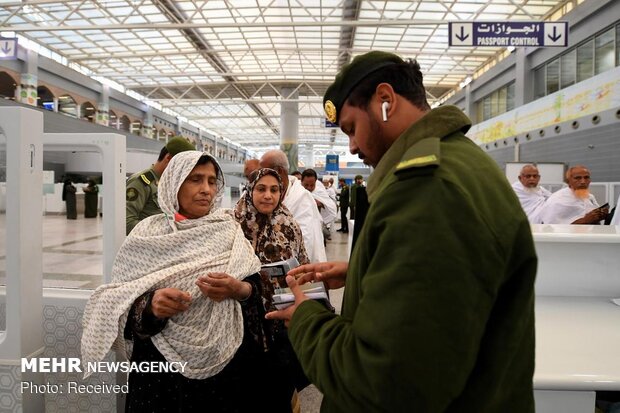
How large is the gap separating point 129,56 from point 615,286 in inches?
622

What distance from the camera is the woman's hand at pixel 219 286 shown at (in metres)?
1.57

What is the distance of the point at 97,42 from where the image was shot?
15.1m

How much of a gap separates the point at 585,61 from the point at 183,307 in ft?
38.1

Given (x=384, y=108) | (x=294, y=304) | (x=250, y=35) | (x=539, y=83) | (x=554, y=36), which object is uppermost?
(x=250, y=35)

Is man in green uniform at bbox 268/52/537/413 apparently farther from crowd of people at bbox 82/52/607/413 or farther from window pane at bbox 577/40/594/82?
window pane at bbox 577/40/594/82

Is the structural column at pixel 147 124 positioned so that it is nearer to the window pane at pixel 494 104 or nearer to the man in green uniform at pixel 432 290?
the window pane at pixel 494 104

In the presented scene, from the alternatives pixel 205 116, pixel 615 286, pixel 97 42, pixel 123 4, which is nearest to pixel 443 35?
pixel 123 4

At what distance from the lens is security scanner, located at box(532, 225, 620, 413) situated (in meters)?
1.29

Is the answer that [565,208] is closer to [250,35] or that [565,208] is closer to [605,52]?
[605,52]

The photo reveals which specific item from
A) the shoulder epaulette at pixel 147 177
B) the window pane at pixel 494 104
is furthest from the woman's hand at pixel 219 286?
the window pane at pixel 494 104

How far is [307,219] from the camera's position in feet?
10.2

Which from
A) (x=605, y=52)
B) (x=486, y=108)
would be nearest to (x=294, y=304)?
(x=605, y=52)

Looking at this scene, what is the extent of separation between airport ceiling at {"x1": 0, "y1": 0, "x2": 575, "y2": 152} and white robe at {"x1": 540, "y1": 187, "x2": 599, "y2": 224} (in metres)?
5.22

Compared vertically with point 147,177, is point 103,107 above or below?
above
